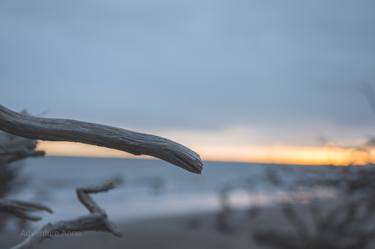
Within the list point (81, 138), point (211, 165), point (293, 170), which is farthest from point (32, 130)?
point (211, 165)

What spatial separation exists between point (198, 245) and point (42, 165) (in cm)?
3746

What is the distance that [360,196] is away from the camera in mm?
6879

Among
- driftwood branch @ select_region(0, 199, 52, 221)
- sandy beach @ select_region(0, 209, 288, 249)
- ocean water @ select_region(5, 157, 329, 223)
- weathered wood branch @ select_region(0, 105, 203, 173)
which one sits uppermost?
ocean water @ select_region(5, 157, 329, 223)

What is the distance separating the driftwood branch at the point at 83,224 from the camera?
238 cm

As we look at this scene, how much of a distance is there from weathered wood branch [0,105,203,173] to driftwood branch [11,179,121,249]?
1000mm

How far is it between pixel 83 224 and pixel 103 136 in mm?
1163

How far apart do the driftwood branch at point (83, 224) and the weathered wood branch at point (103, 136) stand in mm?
1000

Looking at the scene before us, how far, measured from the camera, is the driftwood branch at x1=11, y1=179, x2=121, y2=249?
2383 millimetres

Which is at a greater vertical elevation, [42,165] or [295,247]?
[42,165]

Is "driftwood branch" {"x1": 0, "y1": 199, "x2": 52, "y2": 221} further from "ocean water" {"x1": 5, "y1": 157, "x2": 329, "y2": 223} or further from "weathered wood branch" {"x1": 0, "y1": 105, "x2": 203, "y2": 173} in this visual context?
"ocean water" {"x1": 5, "y1": 157, "x2": 329, "y2": 223}

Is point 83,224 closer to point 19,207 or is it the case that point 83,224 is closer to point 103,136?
point 19,207

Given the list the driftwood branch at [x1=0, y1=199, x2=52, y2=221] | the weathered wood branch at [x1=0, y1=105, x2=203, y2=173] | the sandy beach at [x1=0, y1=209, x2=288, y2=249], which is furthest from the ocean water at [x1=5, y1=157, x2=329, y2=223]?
the weathered wood branch at [x1=0, y1=105, x2=203, y2=173]

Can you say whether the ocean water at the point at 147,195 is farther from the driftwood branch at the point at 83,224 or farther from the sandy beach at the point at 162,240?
the driftwood branch at the point at 83,224

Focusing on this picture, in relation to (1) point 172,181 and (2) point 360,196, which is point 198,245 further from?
(1) point 172,181
